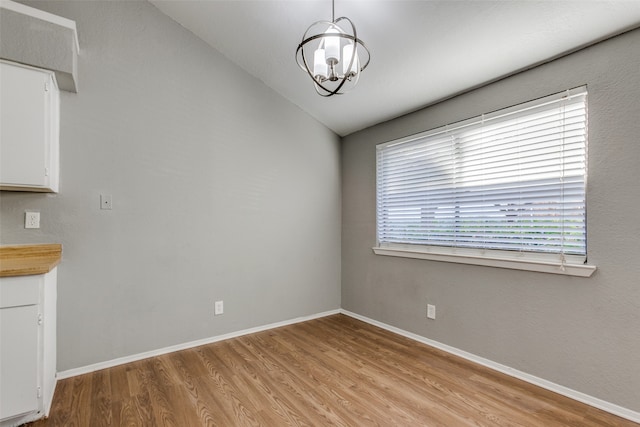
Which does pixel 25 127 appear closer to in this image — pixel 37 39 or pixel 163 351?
pixel 37 39

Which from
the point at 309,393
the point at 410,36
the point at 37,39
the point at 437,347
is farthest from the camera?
the point at 437,347

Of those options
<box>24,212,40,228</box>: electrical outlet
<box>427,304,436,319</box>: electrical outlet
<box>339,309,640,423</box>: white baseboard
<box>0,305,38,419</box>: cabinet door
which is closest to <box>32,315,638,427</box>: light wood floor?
<box>339,309,640,423</box>: white baseboard

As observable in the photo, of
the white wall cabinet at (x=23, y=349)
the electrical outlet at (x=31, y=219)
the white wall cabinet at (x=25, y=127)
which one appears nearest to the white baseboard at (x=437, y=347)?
the white wall cabinet at (x=23, y=349)

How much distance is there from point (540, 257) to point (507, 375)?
36.6 inches

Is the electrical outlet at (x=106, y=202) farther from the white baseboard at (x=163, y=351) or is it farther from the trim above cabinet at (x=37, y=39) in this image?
the white baseboard at (x=163, y=351)

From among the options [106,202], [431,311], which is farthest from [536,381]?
[106,202]

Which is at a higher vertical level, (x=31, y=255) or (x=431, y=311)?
(x=31, y=255)

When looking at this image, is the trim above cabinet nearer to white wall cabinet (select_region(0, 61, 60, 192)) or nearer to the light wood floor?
white wall cabinet (select_region(0, 61, 60, 192))

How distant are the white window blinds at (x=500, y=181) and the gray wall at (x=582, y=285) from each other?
0.09 m

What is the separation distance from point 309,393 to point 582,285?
1955 millimetres

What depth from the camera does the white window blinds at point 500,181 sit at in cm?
212

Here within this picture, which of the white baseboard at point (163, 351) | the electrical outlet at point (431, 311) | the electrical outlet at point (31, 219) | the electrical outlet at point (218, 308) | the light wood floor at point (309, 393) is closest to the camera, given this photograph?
the light wood floor at point (309, 393)

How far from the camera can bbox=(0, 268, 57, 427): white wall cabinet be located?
5.71 ft

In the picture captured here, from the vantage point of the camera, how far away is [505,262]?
7.93 ft
